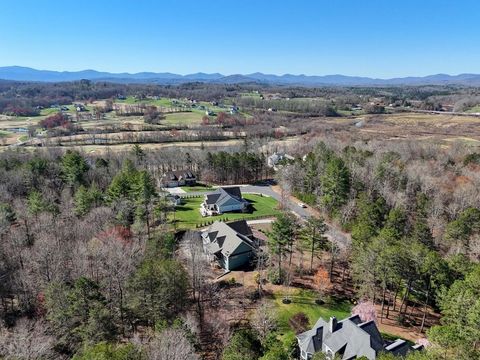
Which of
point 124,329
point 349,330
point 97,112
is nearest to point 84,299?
point 124,329

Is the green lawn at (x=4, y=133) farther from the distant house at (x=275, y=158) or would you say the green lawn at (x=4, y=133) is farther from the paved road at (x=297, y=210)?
the distant house at (x=275, y=158)

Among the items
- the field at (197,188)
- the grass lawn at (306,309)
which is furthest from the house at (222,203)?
the grass lawn at (306,309)

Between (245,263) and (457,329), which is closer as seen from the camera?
(457,329)

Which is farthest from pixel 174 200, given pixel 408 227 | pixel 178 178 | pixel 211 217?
pixel 408 227

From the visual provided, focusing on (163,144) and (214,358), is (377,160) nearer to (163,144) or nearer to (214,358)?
(214,358)

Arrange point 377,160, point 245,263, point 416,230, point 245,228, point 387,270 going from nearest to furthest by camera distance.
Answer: point 387,270, point 416,230, point 245,263, point 245,228, point 377,160

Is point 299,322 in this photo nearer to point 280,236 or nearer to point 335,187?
point 280,236
